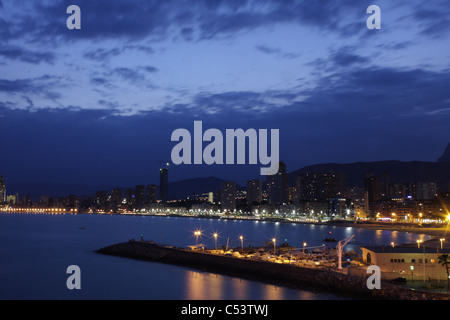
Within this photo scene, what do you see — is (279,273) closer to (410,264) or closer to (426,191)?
(410,264)

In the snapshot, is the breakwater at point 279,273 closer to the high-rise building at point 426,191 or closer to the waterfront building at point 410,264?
the waterfront building at point 410,264

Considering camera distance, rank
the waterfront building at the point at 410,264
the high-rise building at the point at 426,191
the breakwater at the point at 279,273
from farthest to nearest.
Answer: the high-rise building at the point at 426,191, the waterfront building at the point at 410,264, the breakwater at the point at 279,273

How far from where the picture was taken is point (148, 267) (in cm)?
2688

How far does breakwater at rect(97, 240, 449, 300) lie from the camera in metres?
16.6

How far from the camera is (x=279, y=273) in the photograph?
21.6 m

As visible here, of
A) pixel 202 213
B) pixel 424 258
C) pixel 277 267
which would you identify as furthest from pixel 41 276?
pixel 202 213

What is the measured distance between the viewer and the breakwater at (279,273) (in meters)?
16.6

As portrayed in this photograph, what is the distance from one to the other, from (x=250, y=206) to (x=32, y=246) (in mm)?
104258

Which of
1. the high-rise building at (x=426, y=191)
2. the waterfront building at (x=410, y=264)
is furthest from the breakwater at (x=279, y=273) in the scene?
the high-rise building at (x=426, y=191)

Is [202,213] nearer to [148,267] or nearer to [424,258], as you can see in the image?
[148,267]

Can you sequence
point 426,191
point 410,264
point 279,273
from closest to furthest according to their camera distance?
point 410,264
point 279,273
point 426,191

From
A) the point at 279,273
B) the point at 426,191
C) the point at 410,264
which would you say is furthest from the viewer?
the point at 426,191

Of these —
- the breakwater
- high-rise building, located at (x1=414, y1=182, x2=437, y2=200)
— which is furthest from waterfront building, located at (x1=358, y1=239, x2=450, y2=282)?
high-rise building, located at (x1=414, y1=182, x2=437, y2=200)

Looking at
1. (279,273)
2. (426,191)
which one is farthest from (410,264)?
(426,191)
